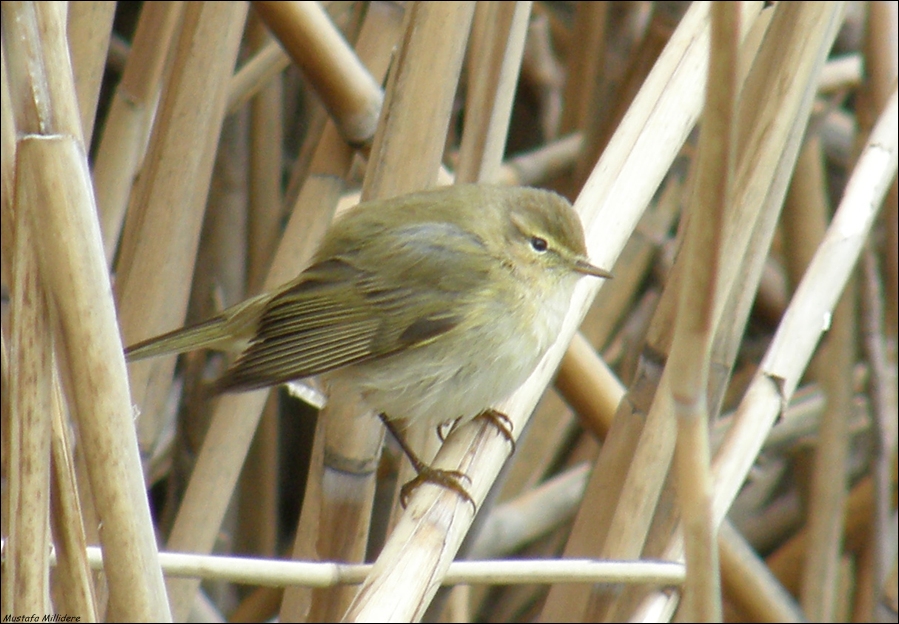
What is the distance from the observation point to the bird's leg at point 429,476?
149 centimetres

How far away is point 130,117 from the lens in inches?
86.6

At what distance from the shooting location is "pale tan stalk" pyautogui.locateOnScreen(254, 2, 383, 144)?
2.09m

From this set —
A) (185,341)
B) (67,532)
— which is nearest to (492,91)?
(185,341)

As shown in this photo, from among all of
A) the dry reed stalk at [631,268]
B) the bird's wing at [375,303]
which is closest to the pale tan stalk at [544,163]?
the dry reed stalk at [631,268]

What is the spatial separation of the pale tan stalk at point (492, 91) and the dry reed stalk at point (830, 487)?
4.09 feet

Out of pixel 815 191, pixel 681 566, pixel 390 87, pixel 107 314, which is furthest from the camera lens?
pixel 815 191

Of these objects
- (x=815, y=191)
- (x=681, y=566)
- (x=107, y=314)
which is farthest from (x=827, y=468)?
(x=107, y=314)

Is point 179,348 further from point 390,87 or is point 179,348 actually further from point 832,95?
point 832,95

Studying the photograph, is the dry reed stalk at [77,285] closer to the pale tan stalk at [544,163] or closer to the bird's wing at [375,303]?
the bird's wing at [375,303]

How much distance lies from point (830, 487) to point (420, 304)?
142 centimetres

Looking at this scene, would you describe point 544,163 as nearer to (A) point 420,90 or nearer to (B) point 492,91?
(B) point 492,91

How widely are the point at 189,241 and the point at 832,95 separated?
2358mm

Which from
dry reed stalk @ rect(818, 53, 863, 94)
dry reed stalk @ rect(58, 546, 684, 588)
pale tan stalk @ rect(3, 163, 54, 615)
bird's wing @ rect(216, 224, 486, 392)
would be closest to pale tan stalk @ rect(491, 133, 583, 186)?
dry reed stalk @ rect(818, 53, 863, 94)

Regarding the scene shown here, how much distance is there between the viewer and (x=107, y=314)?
108 cm
